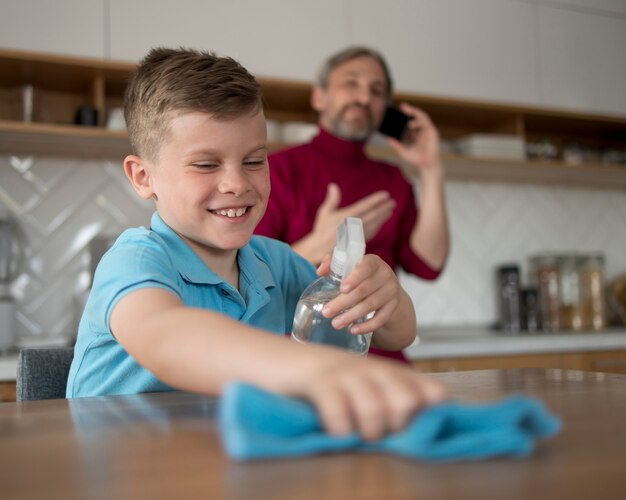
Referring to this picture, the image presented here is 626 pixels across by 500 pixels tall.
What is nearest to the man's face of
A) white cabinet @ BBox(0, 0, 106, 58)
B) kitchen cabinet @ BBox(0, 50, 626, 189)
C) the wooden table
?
kitchen cabinet @ BBox(0, 50, 626, 189)

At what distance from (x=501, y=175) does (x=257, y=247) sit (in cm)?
226

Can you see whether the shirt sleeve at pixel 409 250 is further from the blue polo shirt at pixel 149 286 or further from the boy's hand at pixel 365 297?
the boy's hand at pixel 365 297

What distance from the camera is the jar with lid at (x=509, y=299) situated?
3059 mm

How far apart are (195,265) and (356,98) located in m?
1.39

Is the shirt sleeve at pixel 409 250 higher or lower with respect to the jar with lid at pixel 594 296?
higher

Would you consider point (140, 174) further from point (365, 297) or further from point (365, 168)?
point (365, 168)

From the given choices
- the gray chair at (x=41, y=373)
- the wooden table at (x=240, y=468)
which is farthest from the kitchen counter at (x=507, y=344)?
the wooden table at (x=240, y=468)

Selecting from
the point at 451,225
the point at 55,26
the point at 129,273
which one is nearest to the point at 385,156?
the point at 451,225

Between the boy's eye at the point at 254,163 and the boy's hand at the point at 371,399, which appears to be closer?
the boy's hand at the point at 371,399

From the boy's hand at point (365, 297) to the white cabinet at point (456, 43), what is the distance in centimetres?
209

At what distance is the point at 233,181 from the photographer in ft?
3.09

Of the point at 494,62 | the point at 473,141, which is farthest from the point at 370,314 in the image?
the point at 494,62

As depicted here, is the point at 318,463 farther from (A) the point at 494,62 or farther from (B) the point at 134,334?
(A) the point at 494,62

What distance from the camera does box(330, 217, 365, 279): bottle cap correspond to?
71 cm
